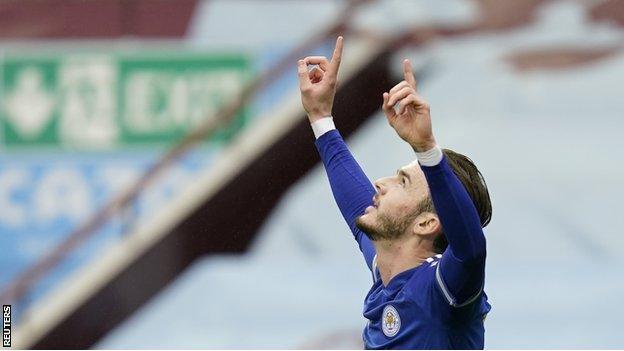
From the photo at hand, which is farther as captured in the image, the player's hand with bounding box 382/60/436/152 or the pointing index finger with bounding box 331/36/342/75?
the pointing index finger with bounding box 331/36/342/75

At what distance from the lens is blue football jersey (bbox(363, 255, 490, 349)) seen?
2115 mm

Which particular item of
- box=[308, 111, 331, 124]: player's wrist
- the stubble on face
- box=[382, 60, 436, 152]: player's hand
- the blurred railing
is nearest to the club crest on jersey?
the stubble on face

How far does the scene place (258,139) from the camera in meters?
4.68

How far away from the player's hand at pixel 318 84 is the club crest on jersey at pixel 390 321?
0.49 m

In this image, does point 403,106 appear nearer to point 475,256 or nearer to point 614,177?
point 475,256

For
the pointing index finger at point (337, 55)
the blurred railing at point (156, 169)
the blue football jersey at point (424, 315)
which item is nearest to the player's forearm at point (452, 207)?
the blue football jersey at point (424, 315)

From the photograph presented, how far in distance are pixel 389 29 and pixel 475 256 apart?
105 inches

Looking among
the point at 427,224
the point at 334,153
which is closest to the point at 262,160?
the point at 334,153

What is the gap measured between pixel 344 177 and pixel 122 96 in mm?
2369

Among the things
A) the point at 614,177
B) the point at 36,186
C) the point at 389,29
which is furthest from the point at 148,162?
the point at 614,177

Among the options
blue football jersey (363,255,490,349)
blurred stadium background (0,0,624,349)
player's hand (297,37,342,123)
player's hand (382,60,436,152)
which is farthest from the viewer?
blurred stadium background (0,0,624,349)

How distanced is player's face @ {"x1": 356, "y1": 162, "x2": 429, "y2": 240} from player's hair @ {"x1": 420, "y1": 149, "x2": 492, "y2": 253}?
0.02m

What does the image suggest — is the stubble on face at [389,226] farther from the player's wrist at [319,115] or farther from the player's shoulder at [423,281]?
the player's wrist at [319,115]

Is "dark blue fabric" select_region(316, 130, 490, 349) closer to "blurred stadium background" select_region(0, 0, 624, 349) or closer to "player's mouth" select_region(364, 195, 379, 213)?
"player's mouth" select_region(364, 195, 379, 213)
